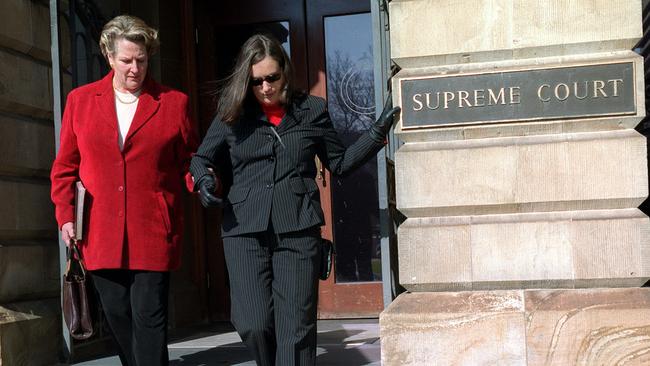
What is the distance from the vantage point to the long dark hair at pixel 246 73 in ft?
15.7

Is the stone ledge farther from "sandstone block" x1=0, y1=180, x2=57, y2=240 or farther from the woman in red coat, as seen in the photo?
the woman in red coat

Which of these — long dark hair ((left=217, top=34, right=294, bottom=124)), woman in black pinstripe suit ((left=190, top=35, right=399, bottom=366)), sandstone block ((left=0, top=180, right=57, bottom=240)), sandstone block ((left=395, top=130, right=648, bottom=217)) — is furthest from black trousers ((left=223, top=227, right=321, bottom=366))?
sandstone block ((left=0, top=180, right=57, bottom=240))

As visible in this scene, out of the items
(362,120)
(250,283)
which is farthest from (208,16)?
(250,283)

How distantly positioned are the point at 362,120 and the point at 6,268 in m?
3.25

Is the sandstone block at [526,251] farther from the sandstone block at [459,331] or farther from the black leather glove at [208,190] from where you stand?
the black leather glove at [208,190]

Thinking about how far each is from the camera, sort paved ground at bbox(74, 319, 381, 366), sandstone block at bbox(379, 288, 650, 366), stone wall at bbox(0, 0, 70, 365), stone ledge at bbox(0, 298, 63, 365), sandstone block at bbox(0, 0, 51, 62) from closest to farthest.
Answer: sandstone block at bbox(379, 288, 650, 366), stone ledge at bbox(0, 298, 63, 365), stone wall at bbox(0, 0, 70, 365), sandstone block at bbox(0, 0, 51, 62), paved ground at bbox(74, 319, 381, 366)

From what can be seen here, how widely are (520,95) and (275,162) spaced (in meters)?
1.40

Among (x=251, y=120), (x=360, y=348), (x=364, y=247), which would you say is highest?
(x=251, y=120)

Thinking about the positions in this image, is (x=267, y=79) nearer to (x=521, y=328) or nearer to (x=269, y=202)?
(x=269, y=202)

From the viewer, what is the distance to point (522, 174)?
5309mm

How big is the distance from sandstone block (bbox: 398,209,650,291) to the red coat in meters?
1.29

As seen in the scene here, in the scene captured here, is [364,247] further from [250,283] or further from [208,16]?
[250,283]

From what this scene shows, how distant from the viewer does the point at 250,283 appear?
4.77 meters

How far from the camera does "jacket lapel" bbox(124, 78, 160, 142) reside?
527 cm
